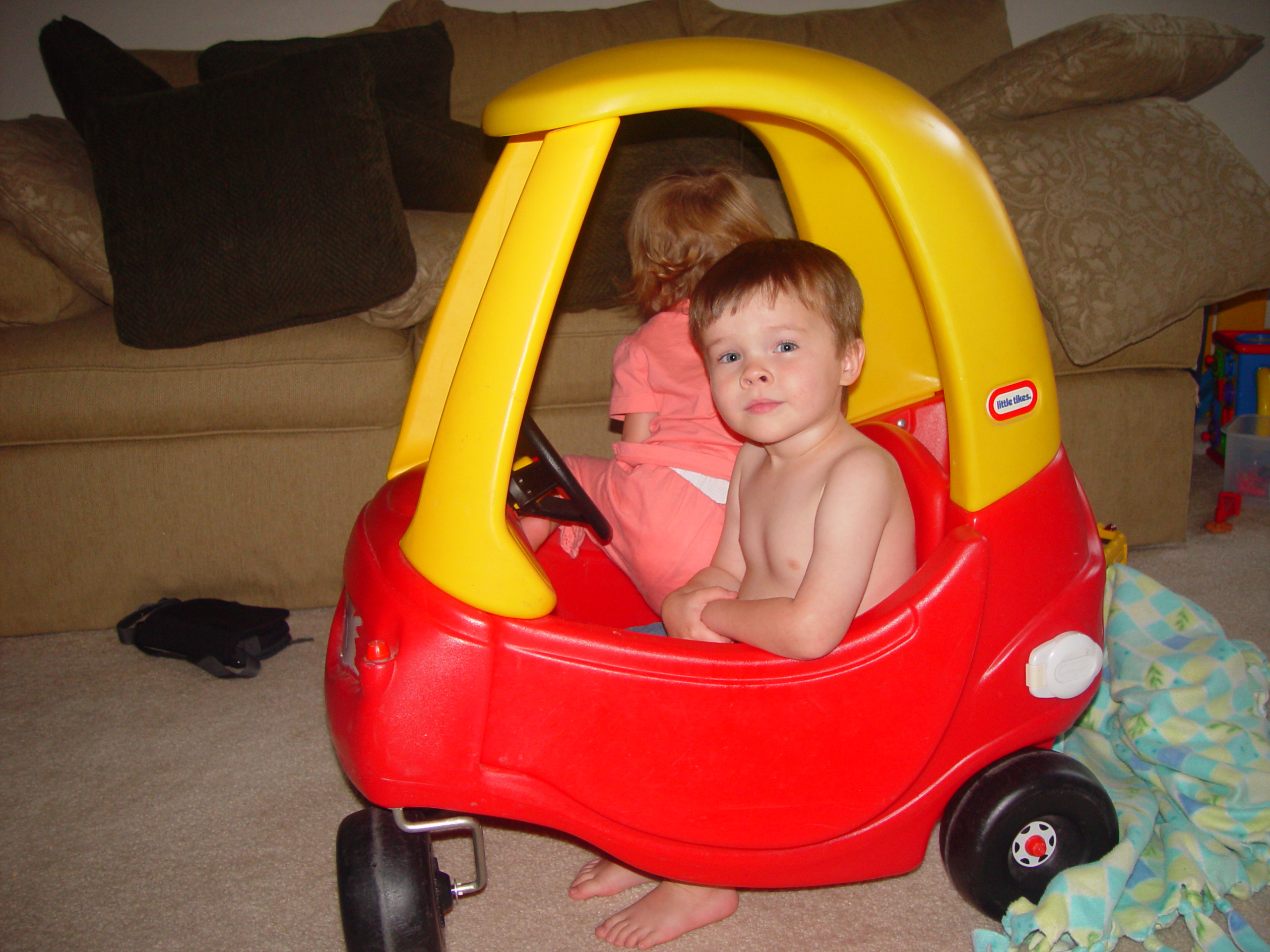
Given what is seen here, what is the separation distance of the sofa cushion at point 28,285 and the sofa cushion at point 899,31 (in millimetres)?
1372

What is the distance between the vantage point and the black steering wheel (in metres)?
0.75

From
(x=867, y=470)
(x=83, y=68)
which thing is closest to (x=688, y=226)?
(x=867, y=470)

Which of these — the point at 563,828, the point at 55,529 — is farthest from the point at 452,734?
the point at 55,529

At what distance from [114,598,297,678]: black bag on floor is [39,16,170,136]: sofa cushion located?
0.74 m

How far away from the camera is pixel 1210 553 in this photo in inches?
54.9

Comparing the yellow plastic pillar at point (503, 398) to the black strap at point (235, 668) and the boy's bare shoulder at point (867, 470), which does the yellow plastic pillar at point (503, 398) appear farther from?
the black strap at point (235, 668)

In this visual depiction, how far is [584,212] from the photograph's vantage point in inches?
22.3

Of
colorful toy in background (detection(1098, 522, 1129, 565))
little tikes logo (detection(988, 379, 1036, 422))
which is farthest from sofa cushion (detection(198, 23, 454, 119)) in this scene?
colorful toy in background (detection(1098, 522, 1129, 565))

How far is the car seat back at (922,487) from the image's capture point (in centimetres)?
73

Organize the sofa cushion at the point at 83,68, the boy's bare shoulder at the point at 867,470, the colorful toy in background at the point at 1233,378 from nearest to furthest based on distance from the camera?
the boy's bare shoulder at the point at 867,470, the sofa cushion at the point at 83,68, the colorful toy in background at the point at 1233,378

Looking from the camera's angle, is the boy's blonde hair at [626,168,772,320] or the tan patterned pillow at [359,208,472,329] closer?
the boy's blonde hair at [626,168,772,320]

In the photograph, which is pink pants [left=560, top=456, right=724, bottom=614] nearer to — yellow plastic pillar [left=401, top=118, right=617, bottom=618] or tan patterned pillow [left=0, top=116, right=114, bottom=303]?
yellow plastic pillar [left=401, top=118, right=617, bottom=618]

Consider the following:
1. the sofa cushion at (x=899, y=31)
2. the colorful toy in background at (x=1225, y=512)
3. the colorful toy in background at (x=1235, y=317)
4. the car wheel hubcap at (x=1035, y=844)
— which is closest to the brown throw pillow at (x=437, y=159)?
the sofa cushion at (x=899, y=31)

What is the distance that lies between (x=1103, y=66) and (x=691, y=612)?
1053 millimetres
